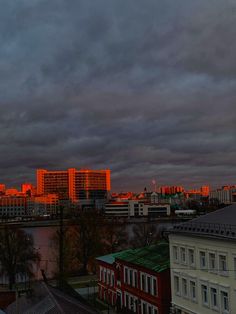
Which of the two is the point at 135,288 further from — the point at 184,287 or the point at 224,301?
the point at 224,301

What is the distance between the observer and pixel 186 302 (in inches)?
842

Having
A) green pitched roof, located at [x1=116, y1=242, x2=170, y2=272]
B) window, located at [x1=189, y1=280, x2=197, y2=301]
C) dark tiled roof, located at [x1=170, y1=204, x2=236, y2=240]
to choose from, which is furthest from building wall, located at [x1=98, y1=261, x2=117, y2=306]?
window, located at [x1=189, y1=280, x2=197, y2=301]

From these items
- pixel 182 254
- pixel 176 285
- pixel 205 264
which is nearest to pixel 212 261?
pixel 205 264

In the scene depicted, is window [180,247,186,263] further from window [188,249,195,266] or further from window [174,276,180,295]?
window [174,276,180,295]

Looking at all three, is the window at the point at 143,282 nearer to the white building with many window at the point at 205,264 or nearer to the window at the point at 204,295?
the white building with many window at the point at 205,264

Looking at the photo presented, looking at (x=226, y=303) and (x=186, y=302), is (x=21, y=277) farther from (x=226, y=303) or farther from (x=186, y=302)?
(x=226, y=303)

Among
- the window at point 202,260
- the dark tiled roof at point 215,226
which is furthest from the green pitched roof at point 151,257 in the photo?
the window at point 202,260

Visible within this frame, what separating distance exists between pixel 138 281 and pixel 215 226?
8.44 meters

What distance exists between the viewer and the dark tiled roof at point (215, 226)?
60.1ft

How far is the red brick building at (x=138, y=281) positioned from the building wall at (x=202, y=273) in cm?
99

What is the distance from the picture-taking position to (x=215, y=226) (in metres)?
19.3

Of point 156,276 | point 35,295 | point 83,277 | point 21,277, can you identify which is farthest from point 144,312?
point 21,277

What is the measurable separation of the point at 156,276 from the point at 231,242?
714cm

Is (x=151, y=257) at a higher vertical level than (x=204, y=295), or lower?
higher
